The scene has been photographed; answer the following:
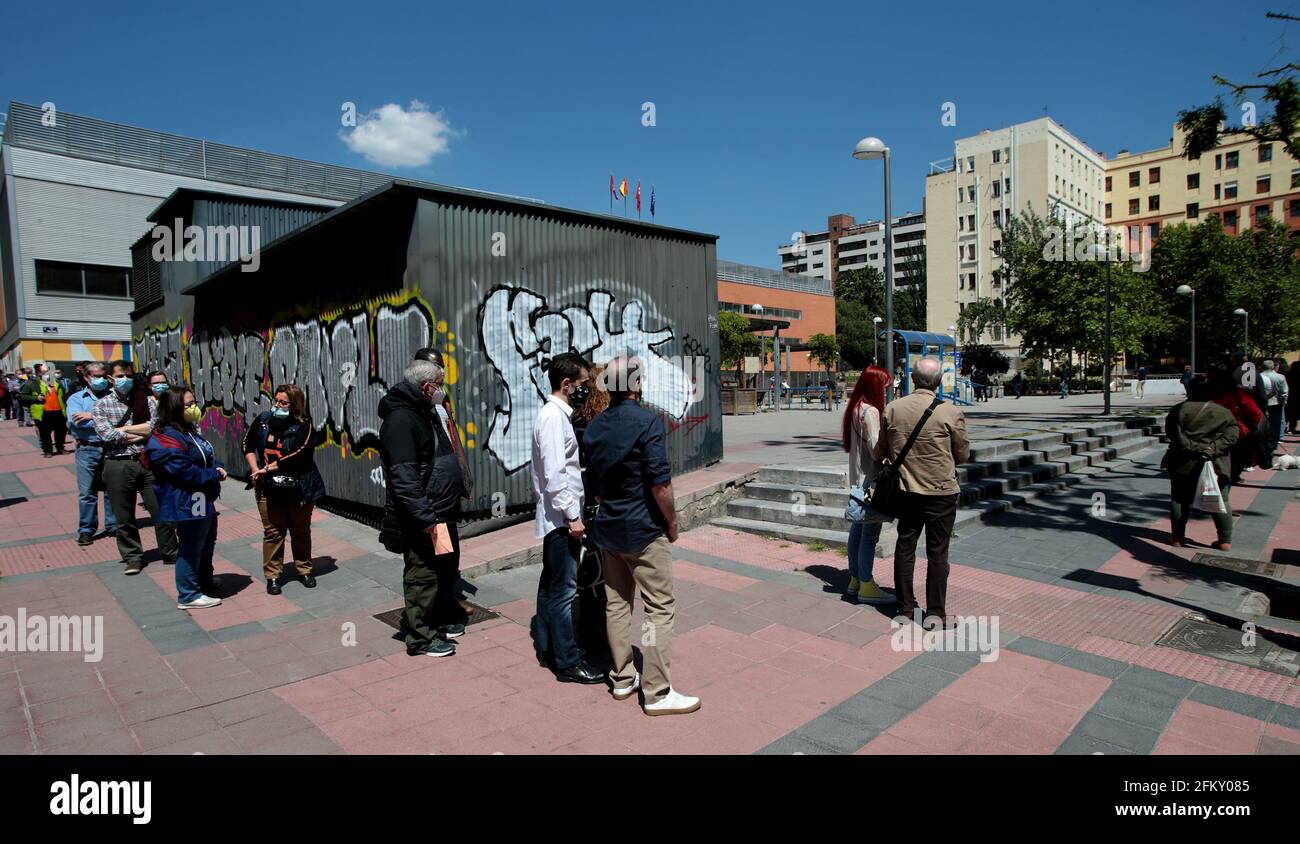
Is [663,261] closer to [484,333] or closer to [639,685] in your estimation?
[484,333]

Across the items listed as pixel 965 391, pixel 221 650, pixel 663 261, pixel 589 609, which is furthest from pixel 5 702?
pixel 965 391

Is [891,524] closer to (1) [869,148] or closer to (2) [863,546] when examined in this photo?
(2) [863,546]

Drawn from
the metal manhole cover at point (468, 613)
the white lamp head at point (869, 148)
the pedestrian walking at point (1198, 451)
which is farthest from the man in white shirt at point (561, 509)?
the white lamp head at point (869, 148)

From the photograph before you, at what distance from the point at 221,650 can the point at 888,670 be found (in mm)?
4304

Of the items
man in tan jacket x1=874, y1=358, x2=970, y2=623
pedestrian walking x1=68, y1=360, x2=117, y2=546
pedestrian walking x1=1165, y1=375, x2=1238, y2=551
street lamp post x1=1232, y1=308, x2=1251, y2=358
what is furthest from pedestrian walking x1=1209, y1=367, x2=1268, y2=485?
street lamp post x1=1232, y1=308, x2=1251, y2=358

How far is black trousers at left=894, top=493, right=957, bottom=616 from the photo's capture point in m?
4.87

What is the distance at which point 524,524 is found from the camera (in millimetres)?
7746

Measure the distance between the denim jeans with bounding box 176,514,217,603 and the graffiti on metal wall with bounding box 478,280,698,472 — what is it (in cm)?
271

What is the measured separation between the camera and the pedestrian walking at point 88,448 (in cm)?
756

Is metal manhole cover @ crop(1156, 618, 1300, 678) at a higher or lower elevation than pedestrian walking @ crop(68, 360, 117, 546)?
lower

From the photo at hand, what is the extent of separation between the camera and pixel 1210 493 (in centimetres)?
685

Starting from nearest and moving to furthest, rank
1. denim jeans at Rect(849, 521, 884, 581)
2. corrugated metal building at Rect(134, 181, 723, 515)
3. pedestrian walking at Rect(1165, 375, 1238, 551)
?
denim jeans at Rect(849, 521, 884, 581), pedestrian walking at Rect(1165, 375, 1238, 551), corrugated metal building at Rect(134, 181, 723, 515)

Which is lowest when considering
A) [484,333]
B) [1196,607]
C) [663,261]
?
[1196,607]

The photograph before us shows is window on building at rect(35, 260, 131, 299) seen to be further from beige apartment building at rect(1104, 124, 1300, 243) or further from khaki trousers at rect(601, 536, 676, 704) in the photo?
beige apartment building at rect(1104, 124, 1300, 243)
